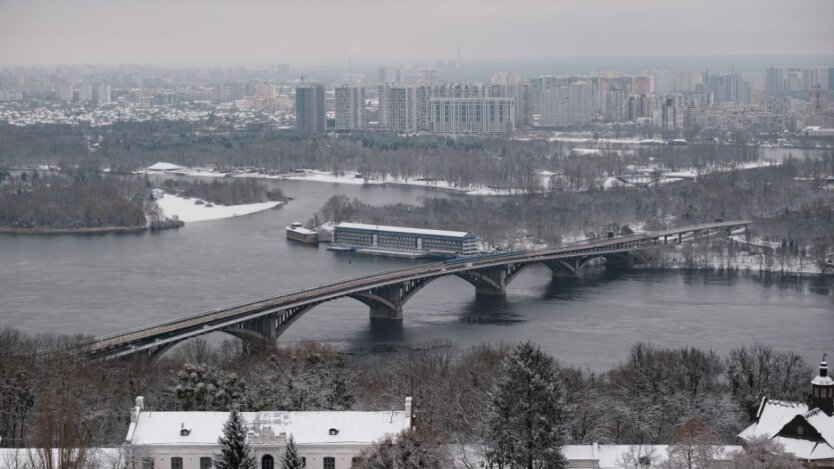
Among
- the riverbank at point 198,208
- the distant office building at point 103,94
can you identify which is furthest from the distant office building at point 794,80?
the riverbank at point 198,208

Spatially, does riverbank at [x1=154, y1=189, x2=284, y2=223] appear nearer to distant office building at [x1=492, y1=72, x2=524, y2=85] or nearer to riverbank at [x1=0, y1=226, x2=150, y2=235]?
riverbank at [x1=0, y1=226, x2=150, y2=235]

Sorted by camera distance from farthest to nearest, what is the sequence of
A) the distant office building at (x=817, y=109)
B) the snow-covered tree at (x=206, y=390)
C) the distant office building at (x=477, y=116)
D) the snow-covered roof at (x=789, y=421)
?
the distant office building at (x=477, y=116)
the distant office building at (x=817, y=109)
the snow-covered tree at (x=206, y=390)
the snow-covered roof at (x=789, y=421)

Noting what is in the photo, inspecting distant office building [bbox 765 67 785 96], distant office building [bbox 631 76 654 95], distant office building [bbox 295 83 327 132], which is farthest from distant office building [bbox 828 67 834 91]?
distant office building [bbox 295 83 327 132]

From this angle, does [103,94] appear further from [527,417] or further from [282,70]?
[527,417]

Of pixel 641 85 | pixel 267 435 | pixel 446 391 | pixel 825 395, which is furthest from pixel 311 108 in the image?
pixel 267 435

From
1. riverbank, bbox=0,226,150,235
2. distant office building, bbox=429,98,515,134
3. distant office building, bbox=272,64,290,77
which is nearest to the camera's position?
riverbank, bbox=0,226,150,235

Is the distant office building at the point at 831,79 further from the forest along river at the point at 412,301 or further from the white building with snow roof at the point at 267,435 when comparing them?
the white building with snow roof at the point at 267,435
